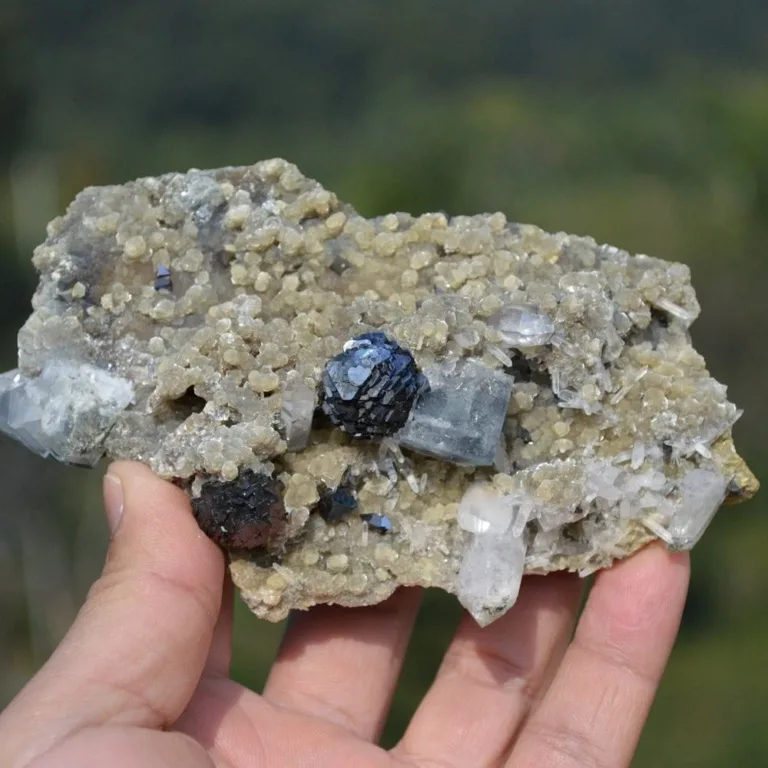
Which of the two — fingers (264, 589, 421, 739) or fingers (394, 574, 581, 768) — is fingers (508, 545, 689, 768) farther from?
fingers (264, 589, 421, 739)

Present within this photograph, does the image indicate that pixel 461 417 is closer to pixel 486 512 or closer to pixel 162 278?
pixel 486 512

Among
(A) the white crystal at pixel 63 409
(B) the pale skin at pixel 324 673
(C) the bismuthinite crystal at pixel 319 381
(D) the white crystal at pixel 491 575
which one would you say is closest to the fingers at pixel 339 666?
(B) the pale skin at pixel 324 673

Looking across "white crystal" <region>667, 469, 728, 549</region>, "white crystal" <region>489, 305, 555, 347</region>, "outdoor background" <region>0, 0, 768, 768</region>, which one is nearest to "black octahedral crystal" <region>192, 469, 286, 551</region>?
"white crystal" <region>489, 305, 555, 347</region>

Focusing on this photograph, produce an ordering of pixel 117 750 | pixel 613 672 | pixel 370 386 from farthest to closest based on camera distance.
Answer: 1. pixel 613 672
2. pixel 370 386
3. pixel 117 750

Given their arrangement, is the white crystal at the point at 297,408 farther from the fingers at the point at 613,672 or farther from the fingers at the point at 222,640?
the fingers at the point at 613,672

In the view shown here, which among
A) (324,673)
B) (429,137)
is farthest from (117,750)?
(429,137)

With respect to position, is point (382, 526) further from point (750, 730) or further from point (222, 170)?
point (750, 730)
